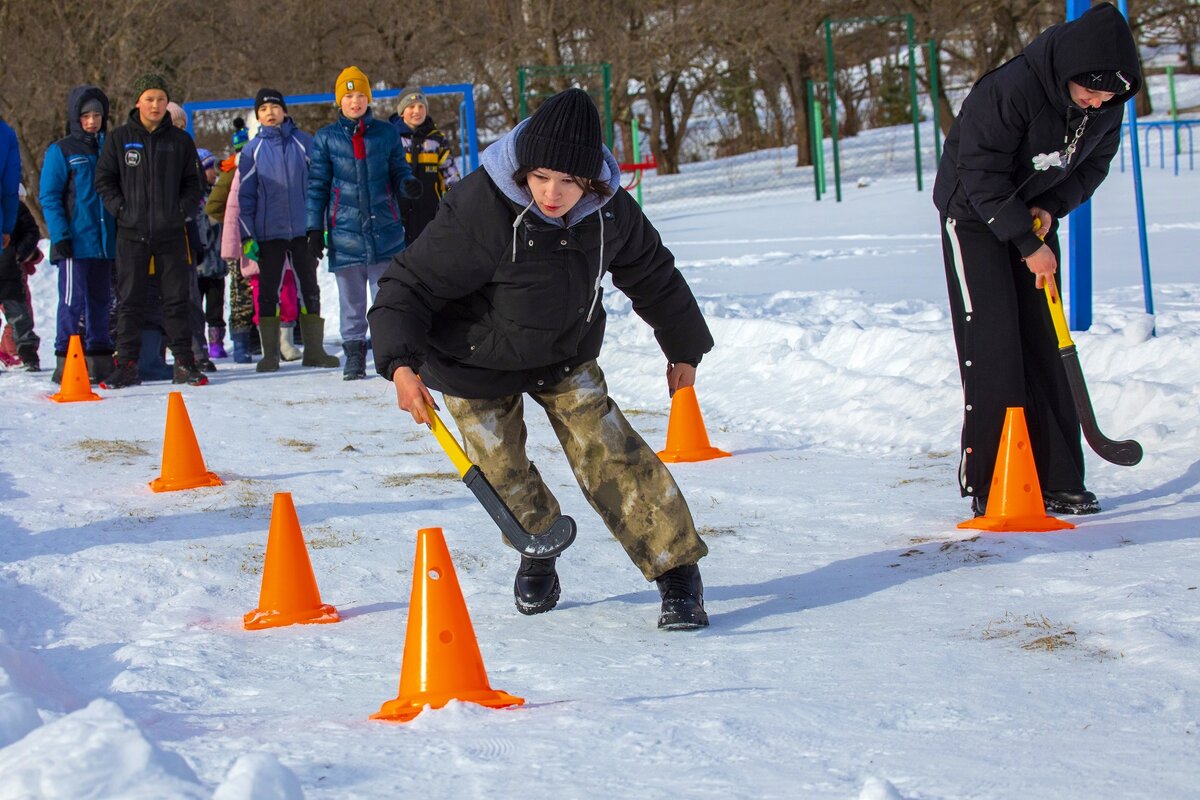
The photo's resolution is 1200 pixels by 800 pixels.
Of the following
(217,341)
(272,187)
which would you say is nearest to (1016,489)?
(272,187)

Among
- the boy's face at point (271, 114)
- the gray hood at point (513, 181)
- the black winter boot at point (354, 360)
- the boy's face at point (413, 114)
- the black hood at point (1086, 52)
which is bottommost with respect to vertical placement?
the black winter boot at point (354, 360)

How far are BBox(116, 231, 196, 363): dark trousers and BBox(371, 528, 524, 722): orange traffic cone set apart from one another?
21.6 ft

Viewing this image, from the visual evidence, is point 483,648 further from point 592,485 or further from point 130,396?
point 130,396

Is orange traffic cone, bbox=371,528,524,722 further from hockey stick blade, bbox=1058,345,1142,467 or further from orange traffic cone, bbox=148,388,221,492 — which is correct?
orange traffic cone, bbox=148,388,221,492

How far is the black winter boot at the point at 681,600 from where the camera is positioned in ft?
13.0

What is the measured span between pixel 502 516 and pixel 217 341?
8.70m

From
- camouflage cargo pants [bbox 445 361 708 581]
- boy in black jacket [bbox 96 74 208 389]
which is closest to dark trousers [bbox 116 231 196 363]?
boy in black jacket [bbox 96 74 208 389]

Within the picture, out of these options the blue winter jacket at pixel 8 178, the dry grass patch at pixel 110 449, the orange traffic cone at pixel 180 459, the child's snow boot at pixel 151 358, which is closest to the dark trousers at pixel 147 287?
the child's snow boot at pixel 151 358

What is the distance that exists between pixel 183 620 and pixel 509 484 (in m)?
1.02

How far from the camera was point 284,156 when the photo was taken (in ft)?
33.8

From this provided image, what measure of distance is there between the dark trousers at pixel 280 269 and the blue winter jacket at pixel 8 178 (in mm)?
1690

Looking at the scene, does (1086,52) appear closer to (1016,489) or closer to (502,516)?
(1016,489)

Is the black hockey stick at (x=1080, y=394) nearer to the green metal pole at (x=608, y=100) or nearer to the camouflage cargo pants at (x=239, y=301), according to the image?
the camouflage cargo pants at (x=239, y=301)

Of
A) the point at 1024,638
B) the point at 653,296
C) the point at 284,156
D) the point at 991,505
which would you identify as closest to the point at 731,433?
the point at 991,505
